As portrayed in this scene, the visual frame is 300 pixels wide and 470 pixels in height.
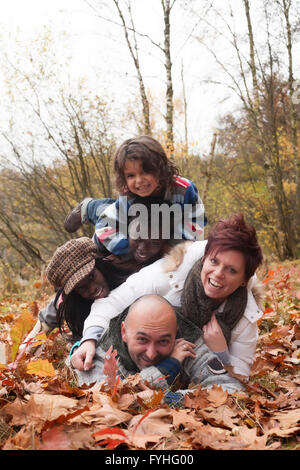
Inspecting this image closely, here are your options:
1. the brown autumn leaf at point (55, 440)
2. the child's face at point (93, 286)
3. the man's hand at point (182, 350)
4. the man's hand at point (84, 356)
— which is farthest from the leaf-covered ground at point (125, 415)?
the child's face at point (93, 286)

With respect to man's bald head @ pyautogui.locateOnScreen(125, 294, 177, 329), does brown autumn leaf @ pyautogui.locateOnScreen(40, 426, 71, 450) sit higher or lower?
lower

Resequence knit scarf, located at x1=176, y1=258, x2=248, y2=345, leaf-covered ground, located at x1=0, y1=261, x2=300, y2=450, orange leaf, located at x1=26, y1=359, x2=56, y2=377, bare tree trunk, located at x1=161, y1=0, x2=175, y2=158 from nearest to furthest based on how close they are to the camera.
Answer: leaf-covered ground, located at x1=0, y1=261, x2=300, y2=450 → orange leaf, located at x1=26, y1=359, x2=56, y2=377 → knit scarf, located at x1=176, y1=258, x2=248, y2=345 → bare tree trunk, located at x1=161, y1=0, x2=175, y2=158

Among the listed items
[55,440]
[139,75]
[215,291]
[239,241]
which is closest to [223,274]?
[215,291]

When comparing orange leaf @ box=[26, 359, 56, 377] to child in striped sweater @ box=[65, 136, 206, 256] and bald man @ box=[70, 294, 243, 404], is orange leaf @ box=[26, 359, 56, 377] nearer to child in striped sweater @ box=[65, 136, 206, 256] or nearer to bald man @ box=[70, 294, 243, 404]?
bald man @ box=[70, 294, 243, 404]

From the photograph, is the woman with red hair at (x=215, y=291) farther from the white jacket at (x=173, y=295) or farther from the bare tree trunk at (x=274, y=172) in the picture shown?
the bare tree trunk at (x=274, y=172)

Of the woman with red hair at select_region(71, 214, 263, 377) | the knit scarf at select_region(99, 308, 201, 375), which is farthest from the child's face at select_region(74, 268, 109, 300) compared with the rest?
the knit scarf at select_region(99, 308, 201, 375)

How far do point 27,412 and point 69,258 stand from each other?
129 centimetres

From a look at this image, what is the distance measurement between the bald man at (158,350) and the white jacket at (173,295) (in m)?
0.09

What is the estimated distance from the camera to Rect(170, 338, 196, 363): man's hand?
7.88ft

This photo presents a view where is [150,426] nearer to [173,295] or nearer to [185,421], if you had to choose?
[185,421]

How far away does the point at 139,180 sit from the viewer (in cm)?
290

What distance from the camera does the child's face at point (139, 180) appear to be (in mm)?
2912

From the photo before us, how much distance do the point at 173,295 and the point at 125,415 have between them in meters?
0.93
